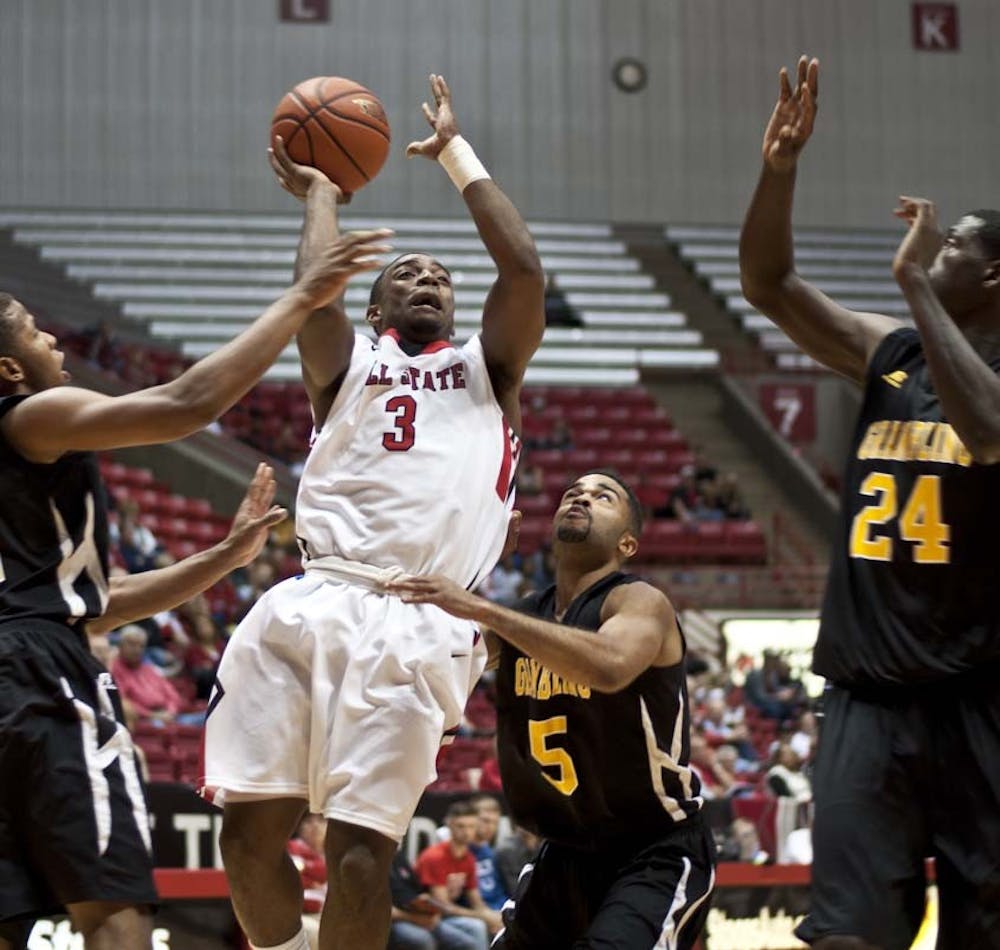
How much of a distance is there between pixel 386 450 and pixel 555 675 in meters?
0.92

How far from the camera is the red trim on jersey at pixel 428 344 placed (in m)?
5.16

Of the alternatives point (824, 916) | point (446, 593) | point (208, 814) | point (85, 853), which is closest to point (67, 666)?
point (85, 853)

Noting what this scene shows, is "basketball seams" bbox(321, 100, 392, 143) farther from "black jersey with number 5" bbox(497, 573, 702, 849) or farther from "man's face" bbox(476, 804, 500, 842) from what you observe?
"man's face" bbox(476, 804, 500, 842)

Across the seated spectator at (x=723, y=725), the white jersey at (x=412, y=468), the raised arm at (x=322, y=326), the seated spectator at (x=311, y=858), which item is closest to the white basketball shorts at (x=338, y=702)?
the white jersey at (x=412, y=468)

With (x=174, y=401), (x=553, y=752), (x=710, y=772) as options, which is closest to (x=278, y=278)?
(x=710, y=772)

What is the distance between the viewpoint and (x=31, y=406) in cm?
438

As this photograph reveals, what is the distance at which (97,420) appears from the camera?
14.1ft

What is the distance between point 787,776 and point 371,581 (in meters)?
9.22

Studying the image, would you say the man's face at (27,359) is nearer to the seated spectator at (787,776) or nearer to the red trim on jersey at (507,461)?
the red trim on jersey at (507,461)

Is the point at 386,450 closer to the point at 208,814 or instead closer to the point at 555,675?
the point at 555,675

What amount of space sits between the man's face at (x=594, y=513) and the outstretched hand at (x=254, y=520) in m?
0.94

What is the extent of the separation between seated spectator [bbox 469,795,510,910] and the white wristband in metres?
5.31

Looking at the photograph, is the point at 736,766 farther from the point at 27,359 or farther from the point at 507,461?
the point at 27,359

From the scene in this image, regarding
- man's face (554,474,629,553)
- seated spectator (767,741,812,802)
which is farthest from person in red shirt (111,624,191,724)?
man's face (554,474,629,553)
